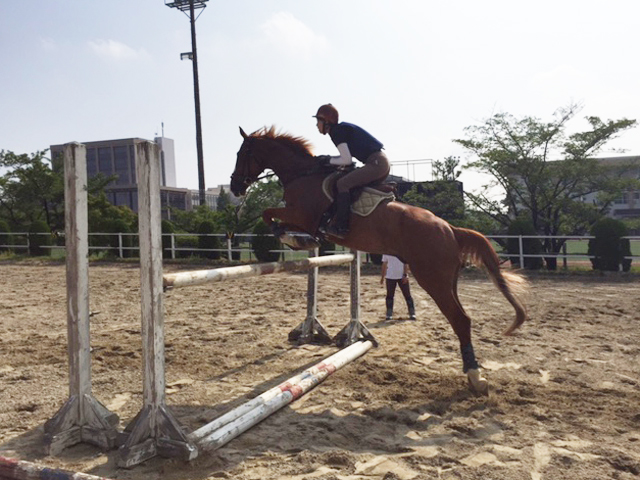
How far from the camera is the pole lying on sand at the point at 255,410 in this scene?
3189mm

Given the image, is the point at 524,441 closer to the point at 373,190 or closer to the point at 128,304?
the point at 373,190

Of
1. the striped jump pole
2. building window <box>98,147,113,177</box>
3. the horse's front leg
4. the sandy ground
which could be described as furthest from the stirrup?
building window <box>98,147,113,177</box>

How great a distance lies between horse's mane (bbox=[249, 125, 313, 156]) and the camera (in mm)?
5367

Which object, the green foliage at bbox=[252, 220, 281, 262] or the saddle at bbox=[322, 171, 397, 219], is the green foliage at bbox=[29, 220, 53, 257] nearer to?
the green foliage at bbox=[252, 220, 281, 262]

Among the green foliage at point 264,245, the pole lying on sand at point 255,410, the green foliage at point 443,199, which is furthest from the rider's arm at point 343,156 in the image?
the green foliage at point 264,245

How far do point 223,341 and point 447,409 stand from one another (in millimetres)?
3173

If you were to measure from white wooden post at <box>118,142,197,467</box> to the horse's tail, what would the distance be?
2.75 m

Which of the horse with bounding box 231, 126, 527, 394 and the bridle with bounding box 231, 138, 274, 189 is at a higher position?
the bridle with bounding box 231, 138, 274, 189

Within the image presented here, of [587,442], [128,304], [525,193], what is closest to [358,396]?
[587,442]

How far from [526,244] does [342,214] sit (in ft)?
37.7

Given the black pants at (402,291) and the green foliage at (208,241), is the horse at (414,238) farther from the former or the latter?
the green foliage at (208,241)

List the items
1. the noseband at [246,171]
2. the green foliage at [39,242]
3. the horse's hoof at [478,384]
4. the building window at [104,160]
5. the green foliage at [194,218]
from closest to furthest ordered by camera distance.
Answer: the horse's hoof at [478,384], the noseband at [246,171], the green foliage at [39,242], the green foliage at [194,218], the building window at [104,160]

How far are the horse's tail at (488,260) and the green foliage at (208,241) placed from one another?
14597mm

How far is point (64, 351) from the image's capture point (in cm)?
571
